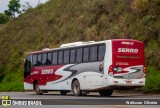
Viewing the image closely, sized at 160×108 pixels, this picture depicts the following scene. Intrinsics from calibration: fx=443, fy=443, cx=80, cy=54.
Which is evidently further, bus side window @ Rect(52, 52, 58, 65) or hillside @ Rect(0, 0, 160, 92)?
hillside @ Rect(0, 0, 160, 92)

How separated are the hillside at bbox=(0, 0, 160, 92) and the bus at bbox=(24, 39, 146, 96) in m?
2.45

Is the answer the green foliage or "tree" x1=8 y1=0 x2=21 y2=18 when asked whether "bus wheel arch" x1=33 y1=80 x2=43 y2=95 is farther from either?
"tree" x1=8 y1=0 x2=21 y2=18

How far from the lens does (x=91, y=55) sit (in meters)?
24.4

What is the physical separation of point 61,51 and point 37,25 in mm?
23175

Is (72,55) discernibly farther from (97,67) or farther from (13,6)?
(13,6)

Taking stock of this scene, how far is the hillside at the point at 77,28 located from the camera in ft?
102

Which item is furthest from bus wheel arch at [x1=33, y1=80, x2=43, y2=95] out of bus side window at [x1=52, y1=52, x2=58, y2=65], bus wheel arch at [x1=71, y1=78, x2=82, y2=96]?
bus wheel arch at [x1=71, y1=78, x2=82, y2=96]

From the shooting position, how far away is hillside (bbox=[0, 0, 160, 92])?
31.0 m

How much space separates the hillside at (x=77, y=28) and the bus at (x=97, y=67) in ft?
8.04

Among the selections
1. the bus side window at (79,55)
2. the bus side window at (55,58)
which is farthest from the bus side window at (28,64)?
Answer: the bus side window at (79,55)

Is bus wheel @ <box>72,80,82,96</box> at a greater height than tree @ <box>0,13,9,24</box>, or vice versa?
tree @ <box>0,13,9,24</box>

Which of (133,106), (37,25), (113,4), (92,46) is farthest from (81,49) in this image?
(37,25)

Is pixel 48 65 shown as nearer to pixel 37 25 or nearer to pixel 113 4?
pixel 113 4

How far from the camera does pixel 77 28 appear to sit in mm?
41062
